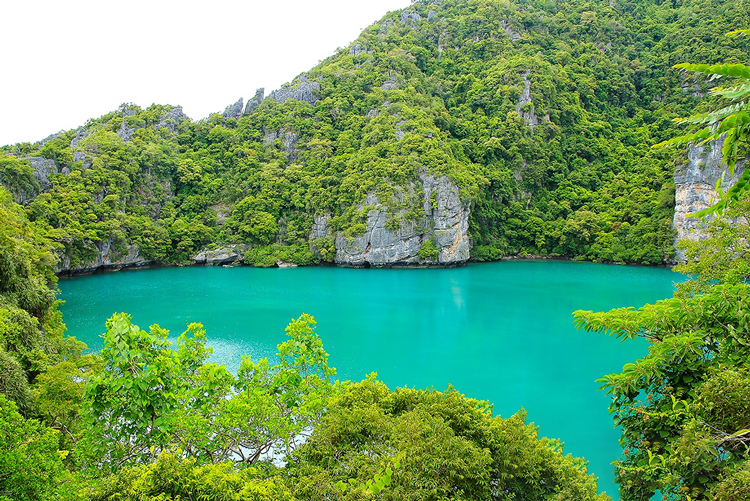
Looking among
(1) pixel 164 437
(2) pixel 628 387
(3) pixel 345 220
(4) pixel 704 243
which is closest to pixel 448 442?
(2) pixel 628 387

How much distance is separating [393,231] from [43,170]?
106ft

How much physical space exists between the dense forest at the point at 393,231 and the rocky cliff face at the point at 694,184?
1.94 m

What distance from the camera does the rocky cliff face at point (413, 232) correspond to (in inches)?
1601

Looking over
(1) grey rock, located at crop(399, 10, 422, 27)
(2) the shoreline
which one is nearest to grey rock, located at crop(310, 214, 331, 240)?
(2) the shoreline

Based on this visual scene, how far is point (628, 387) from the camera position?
4.52m

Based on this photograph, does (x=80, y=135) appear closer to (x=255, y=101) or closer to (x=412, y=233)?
(x=255, y=101)

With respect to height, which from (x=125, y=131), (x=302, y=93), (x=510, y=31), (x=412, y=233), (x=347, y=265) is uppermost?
(x=510, y=31)

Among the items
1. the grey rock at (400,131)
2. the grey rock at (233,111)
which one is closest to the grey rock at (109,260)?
the grey rock at (233,111)

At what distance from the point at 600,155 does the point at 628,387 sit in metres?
56.9

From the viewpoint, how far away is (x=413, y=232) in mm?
40875

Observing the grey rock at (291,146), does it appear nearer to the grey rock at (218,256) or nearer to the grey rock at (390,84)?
the grey rock at (390,84)

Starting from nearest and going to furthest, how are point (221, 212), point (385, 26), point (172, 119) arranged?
point (221, 212) < point (172, 119) < point (385, 26)

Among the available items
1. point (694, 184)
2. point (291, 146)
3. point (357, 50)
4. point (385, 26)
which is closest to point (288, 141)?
point (291, 146)

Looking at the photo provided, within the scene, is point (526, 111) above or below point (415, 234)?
above
